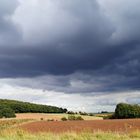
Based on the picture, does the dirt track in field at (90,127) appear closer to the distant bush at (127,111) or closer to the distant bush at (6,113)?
the distant bush at (127,111)

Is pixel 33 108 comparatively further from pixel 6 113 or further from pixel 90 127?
pixel 90 127

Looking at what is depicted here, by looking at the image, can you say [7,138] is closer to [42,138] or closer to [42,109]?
[42,138]

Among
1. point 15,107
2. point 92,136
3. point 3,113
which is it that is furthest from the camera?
point 15,107

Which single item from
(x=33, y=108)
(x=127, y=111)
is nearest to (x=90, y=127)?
(x=127, y=111)

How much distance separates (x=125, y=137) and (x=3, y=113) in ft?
244

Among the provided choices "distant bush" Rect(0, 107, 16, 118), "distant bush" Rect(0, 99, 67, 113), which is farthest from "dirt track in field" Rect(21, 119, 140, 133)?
"distant bush" Rect(0, 99, 67, 113)

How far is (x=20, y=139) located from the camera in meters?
28.0

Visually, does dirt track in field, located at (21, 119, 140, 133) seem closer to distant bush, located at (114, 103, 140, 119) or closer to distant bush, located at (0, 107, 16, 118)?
distant bush, located at (114, 103, 140, 119)

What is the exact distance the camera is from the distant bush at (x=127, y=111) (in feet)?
223

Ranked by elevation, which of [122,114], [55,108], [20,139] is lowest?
[20,139]

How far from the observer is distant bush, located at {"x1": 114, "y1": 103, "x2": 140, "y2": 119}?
2675 inches

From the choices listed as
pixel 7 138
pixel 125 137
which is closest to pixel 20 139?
→ pixel 7 138

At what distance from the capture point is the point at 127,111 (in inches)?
2694

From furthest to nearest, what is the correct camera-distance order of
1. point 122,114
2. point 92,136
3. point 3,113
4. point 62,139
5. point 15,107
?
point 15,107, point 3,113, point 122,114, point 92,136, point 62,139
